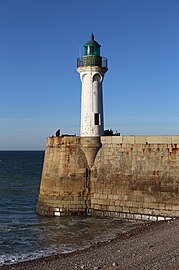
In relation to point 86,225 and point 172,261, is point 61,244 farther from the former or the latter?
point 172,261

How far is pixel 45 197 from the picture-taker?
1906cm

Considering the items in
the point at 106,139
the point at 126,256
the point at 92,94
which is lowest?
the point at 126,256

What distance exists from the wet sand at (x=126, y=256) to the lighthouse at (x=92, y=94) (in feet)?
22.8

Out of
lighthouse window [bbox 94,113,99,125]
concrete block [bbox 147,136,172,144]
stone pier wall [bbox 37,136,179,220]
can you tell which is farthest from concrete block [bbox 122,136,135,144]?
lighthouse window [bbox 94,113,99,125]

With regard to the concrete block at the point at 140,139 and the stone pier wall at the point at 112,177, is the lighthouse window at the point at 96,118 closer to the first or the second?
the stone pier wall at the point at 112,177

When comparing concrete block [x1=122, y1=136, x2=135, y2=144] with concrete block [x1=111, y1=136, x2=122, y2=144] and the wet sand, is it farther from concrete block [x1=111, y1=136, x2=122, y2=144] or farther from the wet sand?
the wet sand

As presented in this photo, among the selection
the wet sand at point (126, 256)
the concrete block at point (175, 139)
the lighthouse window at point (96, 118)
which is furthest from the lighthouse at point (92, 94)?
the wet sand at point (126, 256)

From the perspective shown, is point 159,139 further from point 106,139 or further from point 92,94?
point 92,94

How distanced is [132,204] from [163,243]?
5.32 m

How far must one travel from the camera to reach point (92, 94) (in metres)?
19.3

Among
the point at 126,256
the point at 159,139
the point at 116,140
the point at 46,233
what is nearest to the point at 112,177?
the point at 116,140

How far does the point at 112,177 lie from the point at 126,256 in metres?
7.33

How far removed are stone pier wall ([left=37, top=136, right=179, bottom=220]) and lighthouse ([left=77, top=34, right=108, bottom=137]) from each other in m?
0.82

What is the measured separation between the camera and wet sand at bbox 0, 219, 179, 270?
9703 mm
